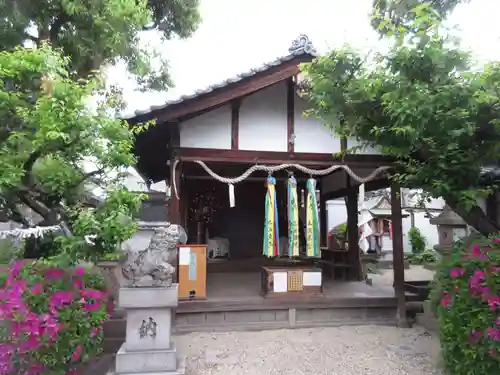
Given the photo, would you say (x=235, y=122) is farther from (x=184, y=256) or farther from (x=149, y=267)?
(x=149, y=267)

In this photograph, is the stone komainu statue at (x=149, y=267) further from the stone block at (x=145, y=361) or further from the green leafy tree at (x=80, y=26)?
the green leafy tree at (x=80, y=26)

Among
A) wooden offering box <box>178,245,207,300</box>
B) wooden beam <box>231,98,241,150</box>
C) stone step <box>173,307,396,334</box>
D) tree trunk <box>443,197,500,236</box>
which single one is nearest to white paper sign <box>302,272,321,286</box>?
stone step <box>173,307,396,334</box>

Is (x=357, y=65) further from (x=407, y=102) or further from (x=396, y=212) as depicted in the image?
(x=396, y=212)

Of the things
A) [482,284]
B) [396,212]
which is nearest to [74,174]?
[482,284]

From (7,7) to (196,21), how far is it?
4759mm

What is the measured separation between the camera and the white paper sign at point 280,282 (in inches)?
296

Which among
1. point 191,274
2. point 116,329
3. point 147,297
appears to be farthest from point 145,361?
point 191,274

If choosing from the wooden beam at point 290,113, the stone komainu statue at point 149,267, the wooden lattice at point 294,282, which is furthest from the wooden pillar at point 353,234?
the stone komainu statue at point 149,267

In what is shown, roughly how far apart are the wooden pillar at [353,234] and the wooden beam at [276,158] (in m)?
2.35

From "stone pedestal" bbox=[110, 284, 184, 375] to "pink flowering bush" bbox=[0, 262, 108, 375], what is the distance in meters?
0.40

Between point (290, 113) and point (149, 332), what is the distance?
5091mm

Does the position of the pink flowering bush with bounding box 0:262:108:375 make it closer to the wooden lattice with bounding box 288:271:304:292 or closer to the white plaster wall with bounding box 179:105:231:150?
the white plaster wall with bounding box 179:105:231:150

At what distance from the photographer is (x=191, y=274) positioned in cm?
723

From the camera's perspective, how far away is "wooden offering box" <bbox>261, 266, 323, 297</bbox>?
7.51m
